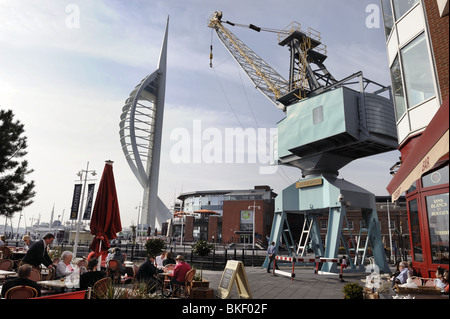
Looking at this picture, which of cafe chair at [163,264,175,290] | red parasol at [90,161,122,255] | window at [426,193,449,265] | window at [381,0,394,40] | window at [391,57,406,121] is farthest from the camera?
window at [381,0,394,40]

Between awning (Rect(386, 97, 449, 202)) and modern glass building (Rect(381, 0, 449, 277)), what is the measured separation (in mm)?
1066

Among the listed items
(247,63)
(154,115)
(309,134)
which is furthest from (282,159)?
(154,115)

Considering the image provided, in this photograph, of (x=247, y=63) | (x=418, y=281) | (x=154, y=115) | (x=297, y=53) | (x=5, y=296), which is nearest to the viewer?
(x=5, y=296)

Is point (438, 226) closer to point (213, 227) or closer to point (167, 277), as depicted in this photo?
point (167, 277)

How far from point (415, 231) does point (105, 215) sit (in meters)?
9.22

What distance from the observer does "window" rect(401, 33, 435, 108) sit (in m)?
8.85

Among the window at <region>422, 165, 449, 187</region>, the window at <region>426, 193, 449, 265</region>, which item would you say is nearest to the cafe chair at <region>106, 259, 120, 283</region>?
the window at <region>426, 193, 449, 265</region>

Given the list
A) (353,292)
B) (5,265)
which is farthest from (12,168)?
(353,292)

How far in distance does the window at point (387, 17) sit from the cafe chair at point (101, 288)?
12064mm

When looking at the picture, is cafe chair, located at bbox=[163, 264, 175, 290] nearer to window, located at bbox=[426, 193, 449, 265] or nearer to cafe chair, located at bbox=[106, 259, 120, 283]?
cafe chair, located at bbox=[106, 259, 120, 283]

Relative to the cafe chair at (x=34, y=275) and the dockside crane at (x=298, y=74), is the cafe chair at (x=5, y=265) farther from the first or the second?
the dockside crane at (x=298, y=74)

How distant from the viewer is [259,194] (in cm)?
7106

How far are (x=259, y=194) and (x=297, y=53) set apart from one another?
165 feet
